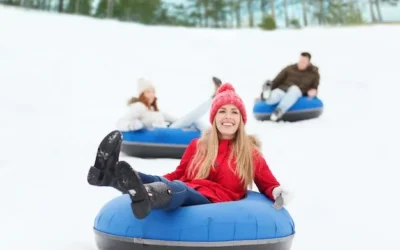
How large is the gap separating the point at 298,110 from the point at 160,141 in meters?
3.01

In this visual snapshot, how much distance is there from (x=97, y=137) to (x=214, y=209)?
205 inches

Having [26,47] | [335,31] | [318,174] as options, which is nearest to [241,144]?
[318,174]

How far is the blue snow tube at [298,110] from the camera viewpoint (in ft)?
28.1

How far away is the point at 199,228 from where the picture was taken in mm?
2699

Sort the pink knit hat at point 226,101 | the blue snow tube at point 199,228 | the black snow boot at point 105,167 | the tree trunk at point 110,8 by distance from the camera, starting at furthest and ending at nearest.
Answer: the tree trunk at point 110,8
the pink knit hat at point 226,101
the blue snow tube at point 199,228
the black snow boot at point 105,167

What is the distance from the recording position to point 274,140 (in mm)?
7277

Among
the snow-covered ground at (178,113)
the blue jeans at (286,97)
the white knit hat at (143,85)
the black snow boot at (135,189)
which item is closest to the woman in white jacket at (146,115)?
the white knit hat at (143,85)

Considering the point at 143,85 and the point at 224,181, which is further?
the point at 143,85

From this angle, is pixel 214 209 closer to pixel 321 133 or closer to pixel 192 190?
pixel 192 190

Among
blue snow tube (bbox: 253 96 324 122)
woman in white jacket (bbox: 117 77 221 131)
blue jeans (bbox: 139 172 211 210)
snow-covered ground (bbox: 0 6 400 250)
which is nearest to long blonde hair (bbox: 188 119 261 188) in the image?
blue jeans (bbox: 139 172 211 210)

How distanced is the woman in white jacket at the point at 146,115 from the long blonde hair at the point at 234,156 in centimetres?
268

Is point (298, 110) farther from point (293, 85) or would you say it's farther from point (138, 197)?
point (138, 197)

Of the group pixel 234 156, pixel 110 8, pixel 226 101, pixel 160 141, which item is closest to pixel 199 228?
pixel 234 156

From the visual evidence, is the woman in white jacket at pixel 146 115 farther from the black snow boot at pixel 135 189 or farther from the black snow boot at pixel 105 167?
the black snow boot at pixel 135 189
